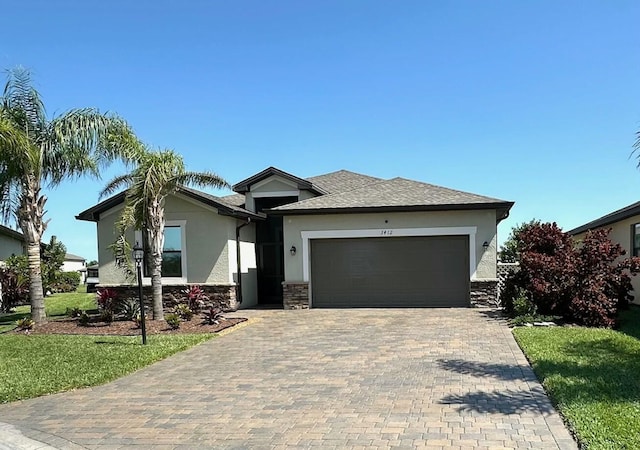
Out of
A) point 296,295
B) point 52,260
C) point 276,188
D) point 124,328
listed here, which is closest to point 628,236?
point 296,295

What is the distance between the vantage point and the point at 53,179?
47.1 ft

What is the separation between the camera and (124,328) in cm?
1313

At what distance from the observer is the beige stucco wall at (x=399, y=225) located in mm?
15898

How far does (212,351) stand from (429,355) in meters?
4.18

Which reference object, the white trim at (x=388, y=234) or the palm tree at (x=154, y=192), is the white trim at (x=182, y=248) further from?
the white trim at (x=388, y=234)

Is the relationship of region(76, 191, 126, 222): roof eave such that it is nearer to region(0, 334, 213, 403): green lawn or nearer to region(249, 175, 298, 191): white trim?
region(249, 175, 298, 191): white trim

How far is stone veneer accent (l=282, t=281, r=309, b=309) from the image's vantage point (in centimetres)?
1667

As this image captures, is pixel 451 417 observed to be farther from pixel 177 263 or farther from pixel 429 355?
pixel 177 263

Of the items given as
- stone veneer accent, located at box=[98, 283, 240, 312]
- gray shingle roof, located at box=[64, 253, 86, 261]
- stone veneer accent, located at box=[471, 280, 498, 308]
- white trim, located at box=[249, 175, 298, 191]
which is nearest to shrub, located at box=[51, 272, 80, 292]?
stone veneer accent, located at box=[98, 283, 240, 312]

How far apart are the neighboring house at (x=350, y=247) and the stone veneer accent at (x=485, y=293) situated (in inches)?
1.2

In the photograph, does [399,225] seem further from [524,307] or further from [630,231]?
[630,231]

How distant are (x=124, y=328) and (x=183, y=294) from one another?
3.57m

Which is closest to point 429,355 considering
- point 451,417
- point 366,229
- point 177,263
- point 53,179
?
point 451,417

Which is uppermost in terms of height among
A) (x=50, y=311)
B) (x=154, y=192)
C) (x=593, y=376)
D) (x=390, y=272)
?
(x=154, y=192)
